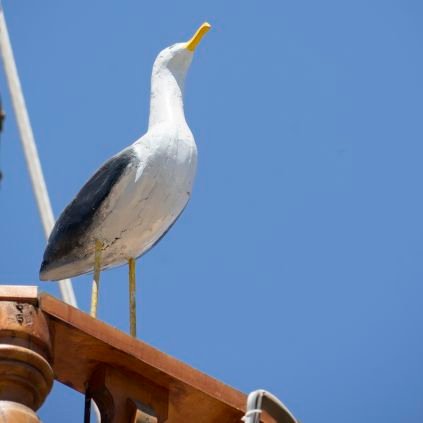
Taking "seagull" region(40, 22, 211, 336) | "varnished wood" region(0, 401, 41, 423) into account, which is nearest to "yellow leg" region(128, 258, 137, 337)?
"seagull" region(40, 22, 211, 336)

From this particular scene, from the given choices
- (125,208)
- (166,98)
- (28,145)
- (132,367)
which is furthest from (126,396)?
(28,145)

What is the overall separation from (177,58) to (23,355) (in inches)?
108

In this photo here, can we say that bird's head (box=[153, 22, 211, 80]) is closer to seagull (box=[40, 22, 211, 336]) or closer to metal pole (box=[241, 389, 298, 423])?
seagull (box=[40, 22, 211, 336])

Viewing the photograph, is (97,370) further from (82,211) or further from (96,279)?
(82,211)

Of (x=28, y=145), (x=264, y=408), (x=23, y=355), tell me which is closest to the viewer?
(x=23, y=355)

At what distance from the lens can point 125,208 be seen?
6539 mm

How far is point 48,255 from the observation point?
659cm

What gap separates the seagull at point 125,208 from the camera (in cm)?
653

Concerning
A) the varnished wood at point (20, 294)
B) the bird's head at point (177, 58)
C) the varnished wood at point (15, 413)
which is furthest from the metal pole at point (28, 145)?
the varnished wood at point (15, 413)

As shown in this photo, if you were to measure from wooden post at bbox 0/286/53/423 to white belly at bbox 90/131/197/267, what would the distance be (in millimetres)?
1442

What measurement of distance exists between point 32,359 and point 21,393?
0.44 ft

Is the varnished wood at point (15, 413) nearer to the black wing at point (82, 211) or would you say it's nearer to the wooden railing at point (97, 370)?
the wooden railing at point (97, 370)

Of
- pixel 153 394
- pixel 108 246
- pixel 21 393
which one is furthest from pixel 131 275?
pixel 21 393

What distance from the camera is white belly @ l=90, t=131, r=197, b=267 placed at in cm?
654
